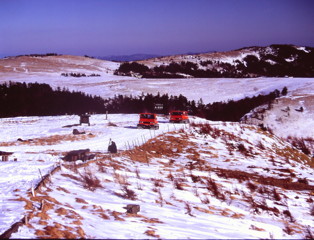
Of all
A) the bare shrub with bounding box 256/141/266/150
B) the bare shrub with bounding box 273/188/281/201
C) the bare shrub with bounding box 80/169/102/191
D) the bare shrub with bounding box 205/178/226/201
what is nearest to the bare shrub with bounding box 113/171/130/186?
the bare shrub with bounding box 80/169/102/191

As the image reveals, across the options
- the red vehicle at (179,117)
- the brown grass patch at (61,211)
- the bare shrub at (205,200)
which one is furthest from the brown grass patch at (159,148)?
the brown grass patch at (61,211)

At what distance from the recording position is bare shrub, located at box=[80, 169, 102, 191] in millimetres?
10281

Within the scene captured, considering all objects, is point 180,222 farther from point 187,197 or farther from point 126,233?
point 187,197

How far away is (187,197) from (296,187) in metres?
5.71

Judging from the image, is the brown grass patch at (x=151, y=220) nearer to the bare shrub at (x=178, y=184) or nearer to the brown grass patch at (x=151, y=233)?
the brown grass patch at (x=151, y=233)

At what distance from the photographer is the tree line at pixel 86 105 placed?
35.0 m

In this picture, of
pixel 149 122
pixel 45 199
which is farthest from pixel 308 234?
pixel 149 122

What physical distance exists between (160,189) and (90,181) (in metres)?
2.32

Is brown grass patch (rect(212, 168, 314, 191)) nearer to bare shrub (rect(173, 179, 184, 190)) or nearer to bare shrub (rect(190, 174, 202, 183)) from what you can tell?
bare shrub (rect(190, 174, 202, 183))

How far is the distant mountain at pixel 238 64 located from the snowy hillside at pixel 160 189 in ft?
152

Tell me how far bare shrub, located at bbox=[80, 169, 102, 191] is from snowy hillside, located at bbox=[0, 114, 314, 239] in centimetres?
3

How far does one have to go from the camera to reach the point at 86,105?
3734 centimetres

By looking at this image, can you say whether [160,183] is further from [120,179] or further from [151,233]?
[151,233]

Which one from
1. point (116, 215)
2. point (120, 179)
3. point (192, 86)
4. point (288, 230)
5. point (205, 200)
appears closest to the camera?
point (116, 215)
